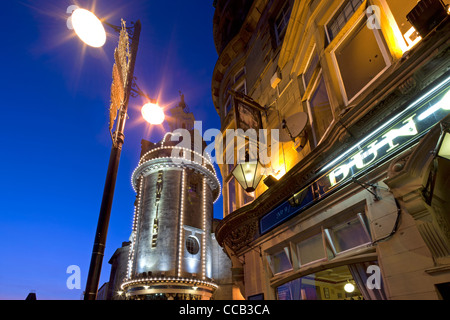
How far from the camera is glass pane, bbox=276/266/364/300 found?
8859 mm

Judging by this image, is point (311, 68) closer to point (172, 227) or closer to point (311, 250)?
point (311, 250)

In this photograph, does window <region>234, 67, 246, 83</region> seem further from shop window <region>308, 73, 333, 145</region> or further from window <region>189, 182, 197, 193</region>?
window <region>189, 182, 197, 193</region>

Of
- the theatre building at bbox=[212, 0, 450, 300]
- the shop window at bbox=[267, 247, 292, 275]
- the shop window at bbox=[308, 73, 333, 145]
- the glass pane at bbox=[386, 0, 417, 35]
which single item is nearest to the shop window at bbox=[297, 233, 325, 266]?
the theatre building at bbox=[212, 0, 450, 300]

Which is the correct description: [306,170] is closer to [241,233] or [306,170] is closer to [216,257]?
[241,233]

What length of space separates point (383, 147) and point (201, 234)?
92.4ft

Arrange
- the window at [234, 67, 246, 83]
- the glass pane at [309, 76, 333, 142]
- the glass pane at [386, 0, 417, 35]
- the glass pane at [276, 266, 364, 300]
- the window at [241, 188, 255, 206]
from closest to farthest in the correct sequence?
the glass pane at [386, 0, 417, 35]
the glass pane at [309, 76, 333, 142]
the glass pane at [276, 266, 364, 300]
the window at [241, 188, 255, 206]
the window at [234, 67, 246, 83]

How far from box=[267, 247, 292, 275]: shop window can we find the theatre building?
0.11 feet

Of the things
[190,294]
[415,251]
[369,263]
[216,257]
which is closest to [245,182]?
Answer: [369,263]

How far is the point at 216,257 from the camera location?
106ft

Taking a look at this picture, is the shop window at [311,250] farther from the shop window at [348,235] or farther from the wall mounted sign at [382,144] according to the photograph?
the wall mounted sign at [382,144]

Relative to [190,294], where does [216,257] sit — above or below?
above

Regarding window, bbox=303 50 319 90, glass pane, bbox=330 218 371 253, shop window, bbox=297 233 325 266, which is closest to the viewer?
glass pane, bbox=330 218 371 253

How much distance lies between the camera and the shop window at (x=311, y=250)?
7.14 metres
